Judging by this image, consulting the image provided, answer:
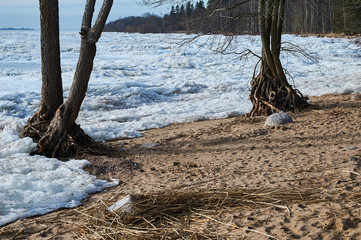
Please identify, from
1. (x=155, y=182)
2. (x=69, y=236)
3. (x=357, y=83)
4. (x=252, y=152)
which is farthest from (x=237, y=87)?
(x=69, y=236)

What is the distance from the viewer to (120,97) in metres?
14.8

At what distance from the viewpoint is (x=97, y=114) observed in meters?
12.6

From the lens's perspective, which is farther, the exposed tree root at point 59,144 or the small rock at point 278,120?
the small rock at point 278,120

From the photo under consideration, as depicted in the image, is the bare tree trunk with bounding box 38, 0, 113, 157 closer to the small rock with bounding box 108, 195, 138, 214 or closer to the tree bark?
the tree bark

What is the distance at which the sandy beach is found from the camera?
141 inches

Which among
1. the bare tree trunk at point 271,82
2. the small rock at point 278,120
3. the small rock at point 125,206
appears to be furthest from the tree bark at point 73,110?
the bare tree trunk at point 271,82

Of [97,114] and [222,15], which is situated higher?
[222,15]

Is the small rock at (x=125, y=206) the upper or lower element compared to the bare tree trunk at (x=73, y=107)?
lower

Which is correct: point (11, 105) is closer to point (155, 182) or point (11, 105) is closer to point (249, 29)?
point (249, 29)

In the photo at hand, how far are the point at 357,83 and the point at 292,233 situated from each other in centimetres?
1346

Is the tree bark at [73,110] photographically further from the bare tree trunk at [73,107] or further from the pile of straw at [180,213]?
the pile of straw at [180,213]

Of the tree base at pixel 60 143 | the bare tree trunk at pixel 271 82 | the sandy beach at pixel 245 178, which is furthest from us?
the bare tree trunk at pixel 271 82

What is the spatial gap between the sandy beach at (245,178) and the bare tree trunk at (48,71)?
4.15ft

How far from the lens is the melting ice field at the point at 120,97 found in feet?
18.5
